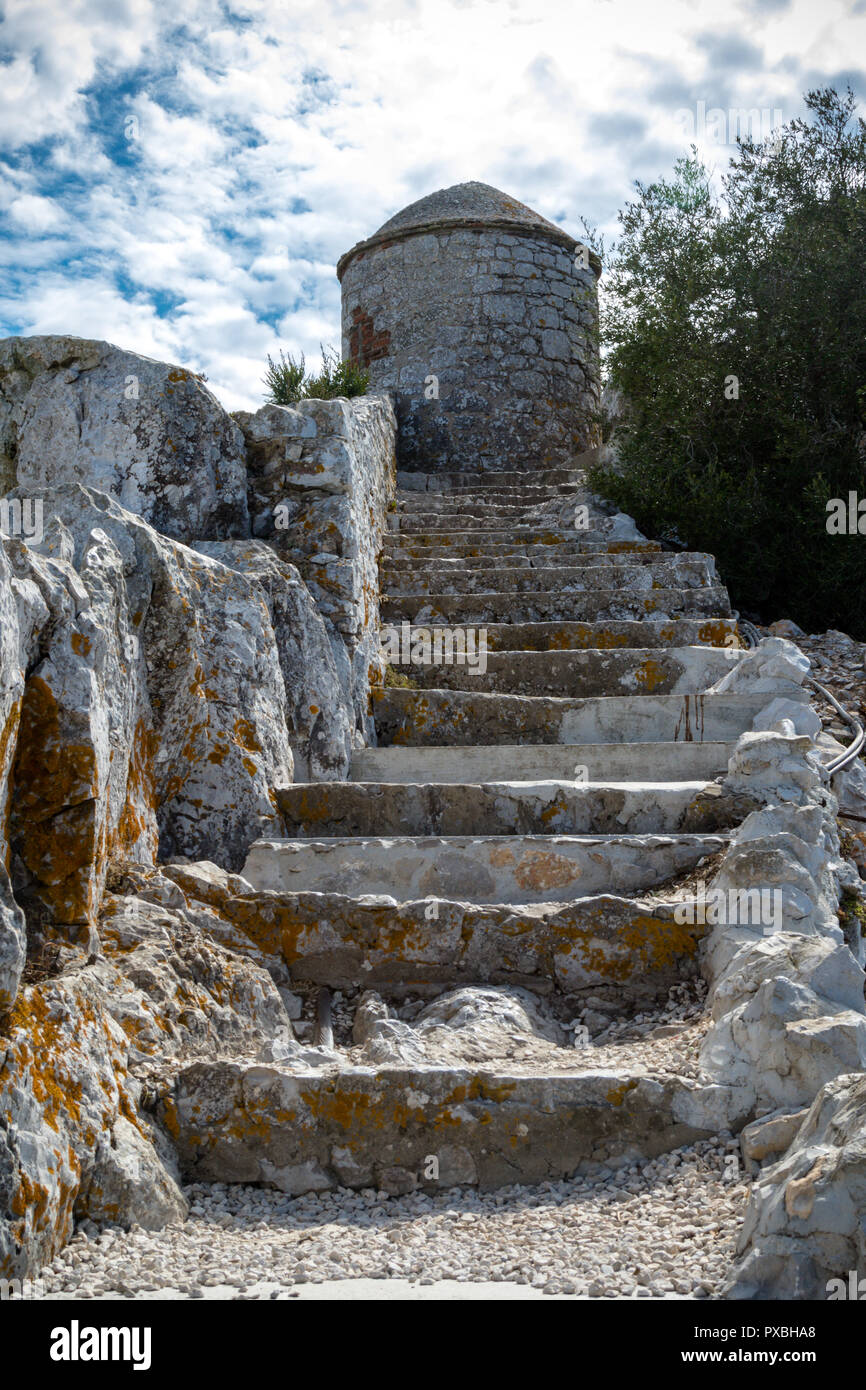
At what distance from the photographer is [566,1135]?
2246 mm

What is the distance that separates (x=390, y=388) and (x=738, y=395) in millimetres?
3995

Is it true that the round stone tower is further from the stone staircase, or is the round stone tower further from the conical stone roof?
the stone staircase

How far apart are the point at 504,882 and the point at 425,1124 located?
116cm

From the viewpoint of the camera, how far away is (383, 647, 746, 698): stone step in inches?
194

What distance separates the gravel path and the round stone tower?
27.3 feet

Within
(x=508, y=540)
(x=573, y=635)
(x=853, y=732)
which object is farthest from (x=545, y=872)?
(x=508, y=540)

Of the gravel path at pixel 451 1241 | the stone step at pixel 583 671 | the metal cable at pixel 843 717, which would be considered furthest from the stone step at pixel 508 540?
the gravel path at pixel 451 1241

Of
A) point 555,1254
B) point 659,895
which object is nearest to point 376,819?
point 659,895

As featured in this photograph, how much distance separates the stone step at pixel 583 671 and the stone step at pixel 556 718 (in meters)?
0.27

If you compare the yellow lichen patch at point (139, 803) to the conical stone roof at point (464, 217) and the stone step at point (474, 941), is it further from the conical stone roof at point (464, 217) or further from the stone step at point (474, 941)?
the conical stone roof at point (464, 217)

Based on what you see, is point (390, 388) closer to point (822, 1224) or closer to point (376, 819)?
point (376, 819)

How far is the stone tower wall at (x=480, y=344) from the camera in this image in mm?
10055

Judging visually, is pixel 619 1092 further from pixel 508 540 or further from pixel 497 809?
pixel 508 540

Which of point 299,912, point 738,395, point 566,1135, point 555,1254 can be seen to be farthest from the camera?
point 738,395
